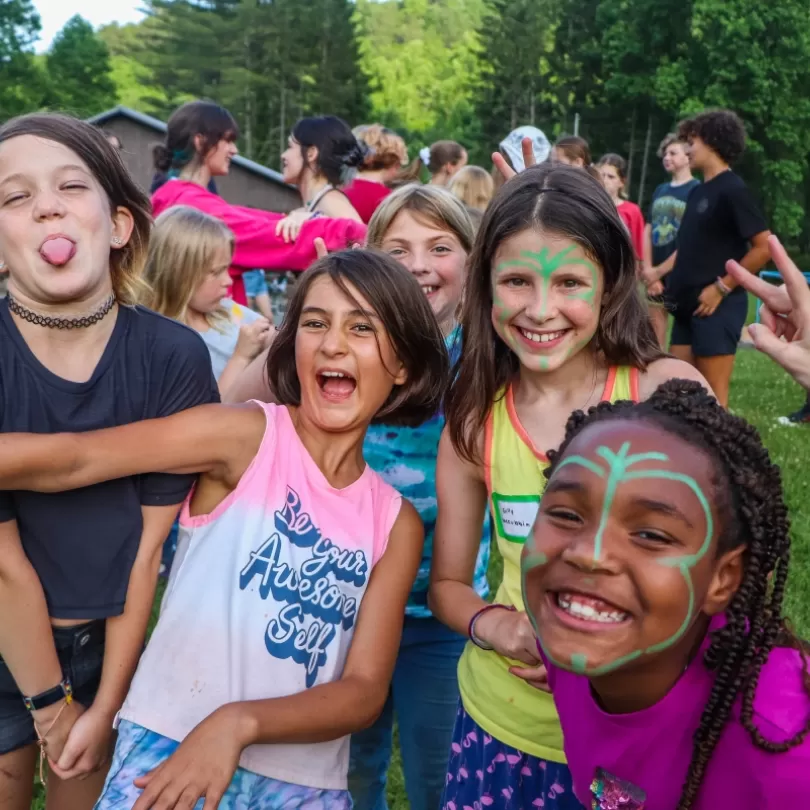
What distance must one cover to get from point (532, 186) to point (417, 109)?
77913mm

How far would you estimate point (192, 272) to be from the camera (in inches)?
142

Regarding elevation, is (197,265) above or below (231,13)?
below

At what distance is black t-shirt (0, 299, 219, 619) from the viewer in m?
1.90

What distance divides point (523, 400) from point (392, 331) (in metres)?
0.37

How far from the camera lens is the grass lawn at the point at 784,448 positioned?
167 inches

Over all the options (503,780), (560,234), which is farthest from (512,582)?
(560,234)

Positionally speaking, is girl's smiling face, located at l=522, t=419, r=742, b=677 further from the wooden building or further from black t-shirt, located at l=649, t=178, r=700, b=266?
the wooden building

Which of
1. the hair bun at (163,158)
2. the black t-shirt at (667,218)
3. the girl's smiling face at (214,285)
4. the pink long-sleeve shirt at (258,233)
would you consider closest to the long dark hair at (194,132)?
the hair bun at (163,158)

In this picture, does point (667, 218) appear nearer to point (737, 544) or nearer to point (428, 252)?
point (428, 252)

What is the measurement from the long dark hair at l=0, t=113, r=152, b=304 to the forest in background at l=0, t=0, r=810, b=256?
37798 millimetres

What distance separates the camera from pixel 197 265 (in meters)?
3.60

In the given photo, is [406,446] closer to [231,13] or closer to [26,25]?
[26,25]

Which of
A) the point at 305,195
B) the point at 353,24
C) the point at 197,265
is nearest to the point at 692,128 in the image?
the point at 305,195

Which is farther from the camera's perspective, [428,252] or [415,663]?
[428,252]
